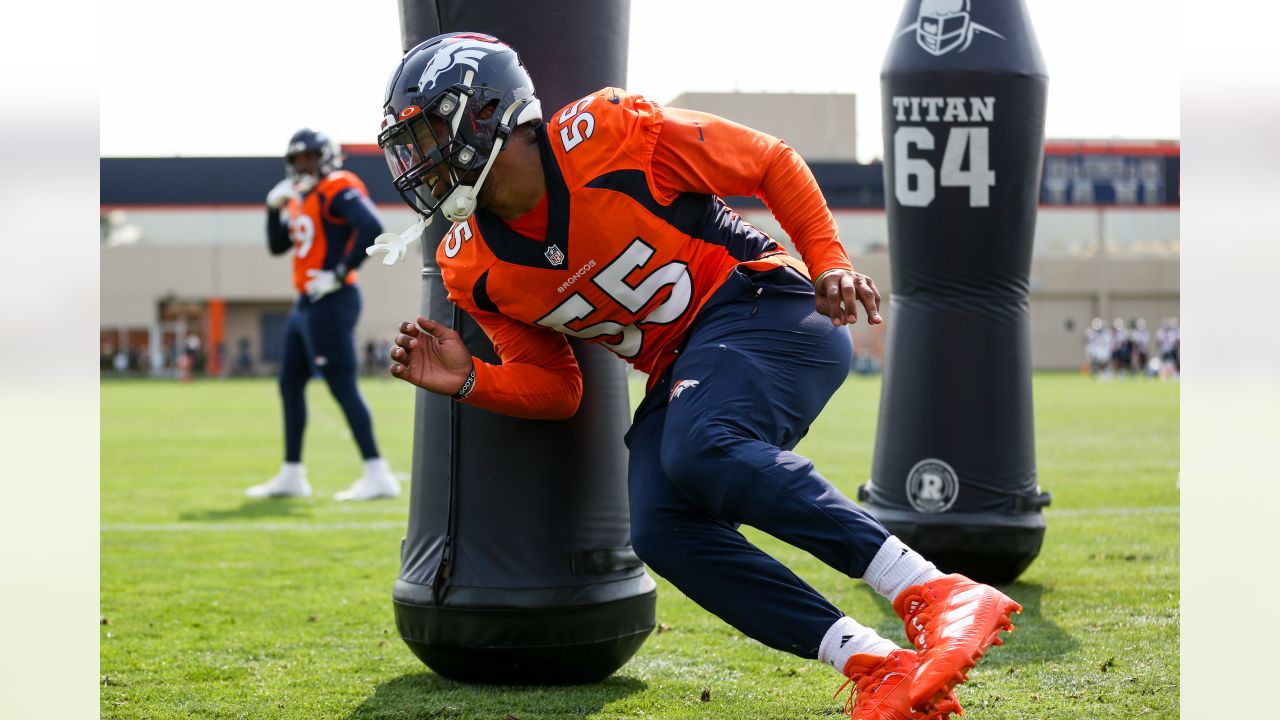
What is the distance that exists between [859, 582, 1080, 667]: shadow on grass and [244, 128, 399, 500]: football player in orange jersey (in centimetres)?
448

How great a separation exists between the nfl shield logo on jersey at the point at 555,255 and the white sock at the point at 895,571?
1.05 metres

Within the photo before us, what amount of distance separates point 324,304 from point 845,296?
6.20m

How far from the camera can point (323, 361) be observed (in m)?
8.33

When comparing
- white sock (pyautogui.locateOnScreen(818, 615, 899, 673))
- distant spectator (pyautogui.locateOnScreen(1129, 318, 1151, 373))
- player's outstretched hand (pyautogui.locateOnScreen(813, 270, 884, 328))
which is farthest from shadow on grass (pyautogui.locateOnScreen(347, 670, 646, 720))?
distant spectator (pyautogui.locateOnScreen(1129, 318, 1151, 373))

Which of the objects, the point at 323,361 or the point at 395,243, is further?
the point at 323,361

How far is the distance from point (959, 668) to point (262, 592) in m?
3.48

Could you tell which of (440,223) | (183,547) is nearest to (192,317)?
(183,547)

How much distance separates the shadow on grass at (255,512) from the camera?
7473mm

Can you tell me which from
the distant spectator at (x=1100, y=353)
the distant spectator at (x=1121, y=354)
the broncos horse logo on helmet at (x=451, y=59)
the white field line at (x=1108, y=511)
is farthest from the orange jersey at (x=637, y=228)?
the distant spectator at (x=1121, y=354)

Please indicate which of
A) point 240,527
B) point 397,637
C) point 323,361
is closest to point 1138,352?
point 323,361

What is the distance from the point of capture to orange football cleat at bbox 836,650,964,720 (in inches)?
99.5

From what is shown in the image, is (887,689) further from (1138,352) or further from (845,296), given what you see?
(1138,352)
